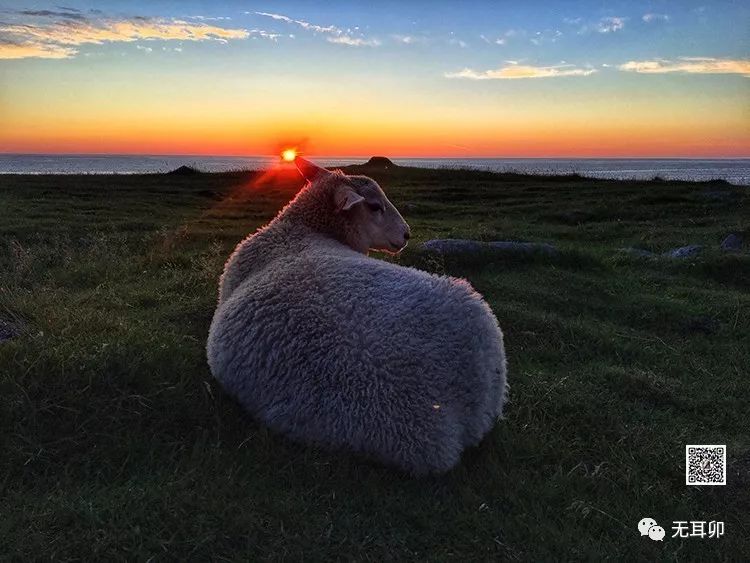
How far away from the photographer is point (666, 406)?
6.59 metres

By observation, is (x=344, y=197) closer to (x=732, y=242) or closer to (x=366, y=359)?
(x=366, y=359)

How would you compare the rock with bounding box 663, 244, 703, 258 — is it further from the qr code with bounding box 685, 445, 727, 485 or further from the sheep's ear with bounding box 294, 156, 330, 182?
the sheep's ear with bounding box 294, 156, 330, 182

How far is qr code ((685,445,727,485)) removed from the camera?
5.02 metres

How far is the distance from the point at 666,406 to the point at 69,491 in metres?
5.81

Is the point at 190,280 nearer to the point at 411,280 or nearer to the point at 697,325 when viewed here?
the point at 411,280

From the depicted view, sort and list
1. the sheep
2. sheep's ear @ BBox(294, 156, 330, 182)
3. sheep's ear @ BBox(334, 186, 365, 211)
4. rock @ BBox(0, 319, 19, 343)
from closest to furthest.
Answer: the sheep → rock @ BBox(0, 319, 19, 343) → sheep's ear @ BBox(334, 186, 365, 211) → sheep's ear @ BBox(294, 156, 330, 182)

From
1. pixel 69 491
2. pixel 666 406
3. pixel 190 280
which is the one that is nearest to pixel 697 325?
pixel 666 406

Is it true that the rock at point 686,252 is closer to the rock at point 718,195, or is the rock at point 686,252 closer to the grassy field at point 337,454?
the grassy field at point 337,454

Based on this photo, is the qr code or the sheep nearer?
the sheep

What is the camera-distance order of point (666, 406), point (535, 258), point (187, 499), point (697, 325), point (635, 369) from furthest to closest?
point (535, 258)
point (697, 325)
point (635, 369)
point (666, 406)
point (187, 499)

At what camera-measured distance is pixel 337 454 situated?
15.0 ft

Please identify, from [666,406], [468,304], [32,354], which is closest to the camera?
[468,304]

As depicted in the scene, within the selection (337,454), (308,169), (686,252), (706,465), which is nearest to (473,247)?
(308,169)

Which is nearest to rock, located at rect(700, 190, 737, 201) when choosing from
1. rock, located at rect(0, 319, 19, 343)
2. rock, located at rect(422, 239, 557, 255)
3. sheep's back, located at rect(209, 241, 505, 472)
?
rock, located at rect(422, 239, 557, 255)
